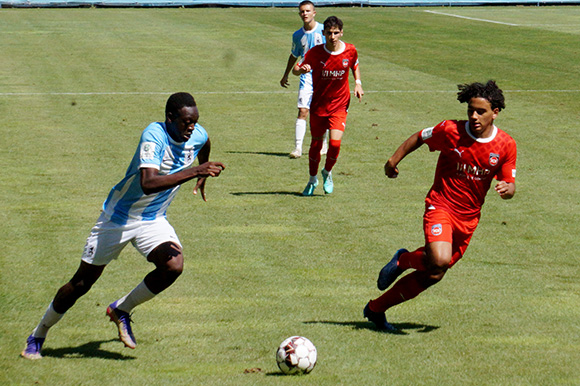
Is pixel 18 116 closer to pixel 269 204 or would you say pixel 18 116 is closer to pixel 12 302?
pixel 269 204

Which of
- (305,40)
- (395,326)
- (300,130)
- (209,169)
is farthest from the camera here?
(300,130)

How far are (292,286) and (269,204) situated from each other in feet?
11.6

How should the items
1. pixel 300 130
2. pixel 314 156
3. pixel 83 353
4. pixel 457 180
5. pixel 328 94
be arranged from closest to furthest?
pixel 83 353, pixel 457 180, pixel 328 94, pixel 314 156, pixel 300 130

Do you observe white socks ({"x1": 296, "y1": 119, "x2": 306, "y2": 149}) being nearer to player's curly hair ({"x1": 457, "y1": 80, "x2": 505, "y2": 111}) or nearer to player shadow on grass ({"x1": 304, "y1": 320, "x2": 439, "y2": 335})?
player shadow on grass ({"x1": 304, "y1": 320, "x2": 439, "y2": 335})

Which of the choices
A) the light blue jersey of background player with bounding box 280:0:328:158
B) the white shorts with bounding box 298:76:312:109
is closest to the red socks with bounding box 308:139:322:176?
the light blue jersey of background player with bounding box 280:0:328:158

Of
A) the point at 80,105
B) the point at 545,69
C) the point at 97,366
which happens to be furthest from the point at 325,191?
the point at 545,69

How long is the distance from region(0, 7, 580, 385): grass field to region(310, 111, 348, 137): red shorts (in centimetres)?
95

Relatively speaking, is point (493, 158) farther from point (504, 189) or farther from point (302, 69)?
point (302, 69)

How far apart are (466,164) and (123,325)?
10.3 feet

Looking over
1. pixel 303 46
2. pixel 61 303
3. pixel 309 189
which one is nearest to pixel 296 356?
pixel 61 303

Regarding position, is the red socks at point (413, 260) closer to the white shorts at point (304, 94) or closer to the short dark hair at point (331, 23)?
the short dark hair at point (331, 23)

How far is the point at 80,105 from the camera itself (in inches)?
789

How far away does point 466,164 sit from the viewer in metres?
7.38

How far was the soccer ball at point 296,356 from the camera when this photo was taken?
6.57m
